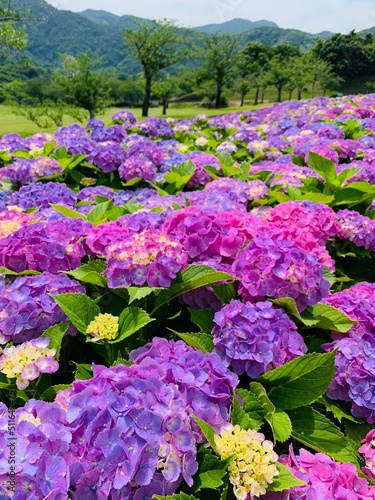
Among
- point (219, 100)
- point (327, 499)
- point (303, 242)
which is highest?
point (303, 242)

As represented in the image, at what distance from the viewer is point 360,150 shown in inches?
207

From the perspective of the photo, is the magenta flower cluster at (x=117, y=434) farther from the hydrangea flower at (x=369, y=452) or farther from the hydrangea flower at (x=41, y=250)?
the hydrangea flower at (x=41, y=250)

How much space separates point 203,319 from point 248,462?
29.8 inches

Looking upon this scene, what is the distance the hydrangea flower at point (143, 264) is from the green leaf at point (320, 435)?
0.76m

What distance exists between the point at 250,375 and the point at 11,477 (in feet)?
2.95

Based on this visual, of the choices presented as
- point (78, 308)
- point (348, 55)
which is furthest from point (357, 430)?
point (348, 55)

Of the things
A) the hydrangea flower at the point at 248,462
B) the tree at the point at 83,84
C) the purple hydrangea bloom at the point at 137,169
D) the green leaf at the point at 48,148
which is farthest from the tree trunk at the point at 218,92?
the hydrangea flower at the point at 248,462

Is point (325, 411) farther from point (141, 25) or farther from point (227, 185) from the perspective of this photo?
point (141, 25)

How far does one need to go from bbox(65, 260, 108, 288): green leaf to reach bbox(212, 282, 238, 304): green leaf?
505mm

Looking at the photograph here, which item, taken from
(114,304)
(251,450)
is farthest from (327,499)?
(114,304)

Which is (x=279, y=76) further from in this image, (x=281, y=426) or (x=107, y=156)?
(x=281, y=426)

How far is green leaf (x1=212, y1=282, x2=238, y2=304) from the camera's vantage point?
6.84 feet

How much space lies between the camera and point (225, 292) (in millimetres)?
2098

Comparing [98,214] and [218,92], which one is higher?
[98,214]
